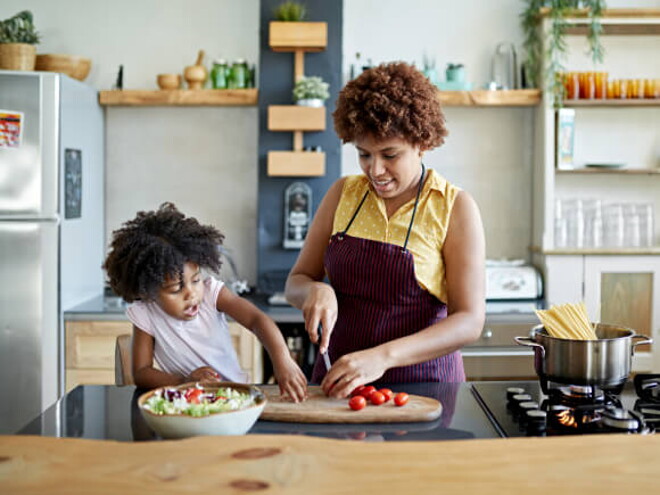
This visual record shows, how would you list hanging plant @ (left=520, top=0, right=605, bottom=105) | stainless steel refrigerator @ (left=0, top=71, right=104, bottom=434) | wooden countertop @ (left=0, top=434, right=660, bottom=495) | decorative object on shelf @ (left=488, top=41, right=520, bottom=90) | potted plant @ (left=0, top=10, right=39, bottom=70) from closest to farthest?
wooden countertop @ (left=0, top=434, right=660, bottom=495), stainless steel refrigerator @ (left=0, top=71, right=104, bottom=434), potted plant @ (left=0, top=10, right=39, bottom=70), hanging plant @ (left=520, top=0, right=605, bottom=105), decorative object on shelf @ (left=488, top=41, right=520, bottom=90)

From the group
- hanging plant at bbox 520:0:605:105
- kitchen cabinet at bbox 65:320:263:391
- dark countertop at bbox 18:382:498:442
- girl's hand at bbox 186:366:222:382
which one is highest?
hanging plant at bbox 520:0:605:105

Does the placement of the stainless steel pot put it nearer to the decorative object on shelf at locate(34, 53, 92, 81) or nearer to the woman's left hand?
the woman's left hand

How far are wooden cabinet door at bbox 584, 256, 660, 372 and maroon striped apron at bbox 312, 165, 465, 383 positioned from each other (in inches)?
84.5

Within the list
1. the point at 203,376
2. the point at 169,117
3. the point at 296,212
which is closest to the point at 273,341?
the point at 203,376

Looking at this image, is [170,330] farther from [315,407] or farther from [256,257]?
[256,257]

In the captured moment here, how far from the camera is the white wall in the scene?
4387 millimetres

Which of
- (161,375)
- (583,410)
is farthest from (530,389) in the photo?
(161,375)

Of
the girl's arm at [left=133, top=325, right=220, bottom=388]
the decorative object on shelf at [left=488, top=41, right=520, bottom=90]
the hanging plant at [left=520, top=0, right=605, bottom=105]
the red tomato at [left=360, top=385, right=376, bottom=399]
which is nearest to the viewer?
the red tomato at [left=360, top=385, right=376, bottom=399]

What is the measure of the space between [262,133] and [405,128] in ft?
7.63

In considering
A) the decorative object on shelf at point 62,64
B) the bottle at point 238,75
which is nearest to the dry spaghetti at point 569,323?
the bottle at point 238,75

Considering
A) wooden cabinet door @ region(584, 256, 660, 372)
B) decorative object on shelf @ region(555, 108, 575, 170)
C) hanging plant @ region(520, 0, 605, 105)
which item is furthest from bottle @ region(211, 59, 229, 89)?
wooden cabinet door @ region(584, 256, 660, 372)

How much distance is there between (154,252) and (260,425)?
0.63m

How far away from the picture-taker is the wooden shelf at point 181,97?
4.21 m

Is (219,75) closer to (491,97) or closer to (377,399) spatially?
(491,97)
